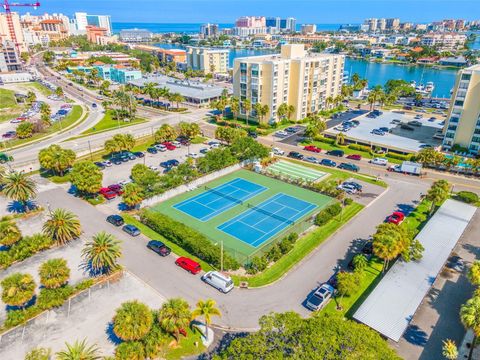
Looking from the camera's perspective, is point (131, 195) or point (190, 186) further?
point (190, 186)

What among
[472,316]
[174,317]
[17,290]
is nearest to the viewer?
[472,316]

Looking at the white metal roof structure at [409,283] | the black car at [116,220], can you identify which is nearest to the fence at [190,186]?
the black car at [116,220]

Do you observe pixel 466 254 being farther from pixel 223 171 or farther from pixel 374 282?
pixel 223 171

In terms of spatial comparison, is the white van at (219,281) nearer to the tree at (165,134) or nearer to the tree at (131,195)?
the tree at (131,195)

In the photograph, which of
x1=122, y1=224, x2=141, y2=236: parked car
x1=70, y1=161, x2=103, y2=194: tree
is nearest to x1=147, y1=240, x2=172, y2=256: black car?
x1=122, y1=224, x2=141, y2=236: parked car

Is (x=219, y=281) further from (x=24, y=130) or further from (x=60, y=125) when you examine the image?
(x=60, y=125)

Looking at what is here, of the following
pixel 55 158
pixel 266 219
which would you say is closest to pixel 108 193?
pixel 55 158

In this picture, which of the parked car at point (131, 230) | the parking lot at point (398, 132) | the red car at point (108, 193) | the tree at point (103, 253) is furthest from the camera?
the parking lot at point (398, 132)
